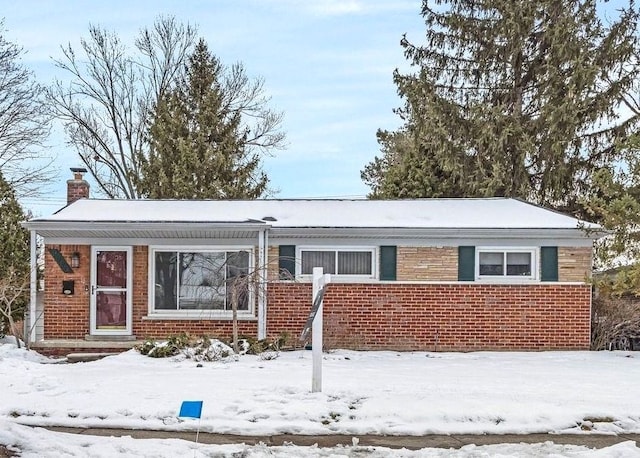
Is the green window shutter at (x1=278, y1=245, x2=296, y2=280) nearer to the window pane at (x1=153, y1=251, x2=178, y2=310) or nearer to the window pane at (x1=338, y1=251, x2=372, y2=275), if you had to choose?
the window pane at (x1=338, y1=251, x2=372, y2=275)

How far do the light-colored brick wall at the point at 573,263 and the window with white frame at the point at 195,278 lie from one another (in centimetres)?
622

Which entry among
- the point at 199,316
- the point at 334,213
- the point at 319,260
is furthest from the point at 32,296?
the point at 334,213

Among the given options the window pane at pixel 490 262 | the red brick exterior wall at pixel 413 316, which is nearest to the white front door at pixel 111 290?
the red brick exterior wall at pixel 413 316

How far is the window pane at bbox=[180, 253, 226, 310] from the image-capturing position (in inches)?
496

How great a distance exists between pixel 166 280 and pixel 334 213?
12.5 ft

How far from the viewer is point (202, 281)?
41.5 feet

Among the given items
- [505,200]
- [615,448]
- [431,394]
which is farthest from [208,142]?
[615,448]

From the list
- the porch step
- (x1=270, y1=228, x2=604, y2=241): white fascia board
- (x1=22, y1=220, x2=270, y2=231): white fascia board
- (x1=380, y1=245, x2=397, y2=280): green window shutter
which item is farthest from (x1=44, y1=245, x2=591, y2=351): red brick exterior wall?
the porch step

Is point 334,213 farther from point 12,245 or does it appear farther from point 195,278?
point 12,245

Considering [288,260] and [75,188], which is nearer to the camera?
[288,260]

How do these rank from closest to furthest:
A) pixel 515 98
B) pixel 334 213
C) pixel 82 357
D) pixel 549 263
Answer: pixel 82 357
pixel 549 263
pixel 334 213
pixel 515 98

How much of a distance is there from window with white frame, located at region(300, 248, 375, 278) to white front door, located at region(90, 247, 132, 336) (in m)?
3.56

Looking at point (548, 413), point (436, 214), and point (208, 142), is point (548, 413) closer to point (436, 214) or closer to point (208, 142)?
point (436, 214)

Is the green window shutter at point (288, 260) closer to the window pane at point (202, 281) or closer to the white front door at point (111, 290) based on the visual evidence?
the window pane at point (202, 281)
